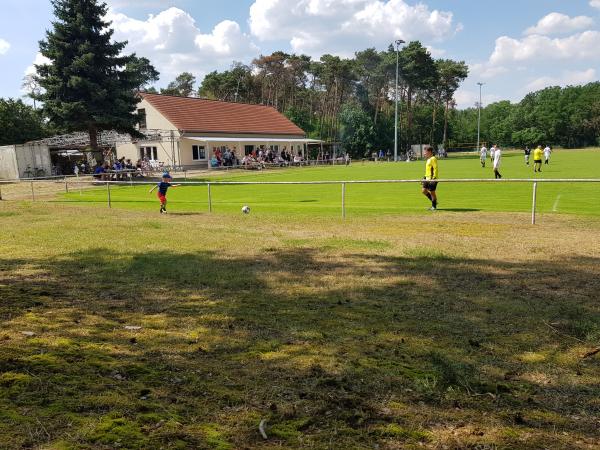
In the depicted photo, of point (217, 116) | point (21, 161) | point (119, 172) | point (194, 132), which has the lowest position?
point (119, 172)

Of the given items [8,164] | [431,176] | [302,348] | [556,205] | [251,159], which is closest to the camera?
[302,348]

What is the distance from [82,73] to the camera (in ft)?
122

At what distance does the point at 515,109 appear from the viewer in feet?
396

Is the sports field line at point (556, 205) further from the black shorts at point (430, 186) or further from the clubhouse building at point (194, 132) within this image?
the clubhouse building at point (194, 132)

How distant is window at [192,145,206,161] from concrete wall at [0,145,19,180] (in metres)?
19.1

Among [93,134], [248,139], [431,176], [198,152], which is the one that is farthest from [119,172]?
[431,176]

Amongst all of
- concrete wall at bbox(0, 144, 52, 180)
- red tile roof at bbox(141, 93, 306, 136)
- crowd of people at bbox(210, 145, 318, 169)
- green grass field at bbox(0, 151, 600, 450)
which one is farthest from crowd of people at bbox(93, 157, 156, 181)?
green grass field at bbox(0, 151, 600, 450)

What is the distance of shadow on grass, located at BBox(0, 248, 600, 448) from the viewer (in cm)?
293

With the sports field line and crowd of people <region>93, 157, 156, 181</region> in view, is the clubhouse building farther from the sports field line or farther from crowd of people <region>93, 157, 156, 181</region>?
the sports field line

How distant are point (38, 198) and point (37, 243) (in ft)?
59.9

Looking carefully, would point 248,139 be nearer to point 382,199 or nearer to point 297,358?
point 382,199

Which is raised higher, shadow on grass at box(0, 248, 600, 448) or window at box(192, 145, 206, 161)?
window at box(192, 145, 206, 161)

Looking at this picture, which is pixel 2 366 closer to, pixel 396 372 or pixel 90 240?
pixel 396 372

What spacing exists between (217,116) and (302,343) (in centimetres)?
5642
